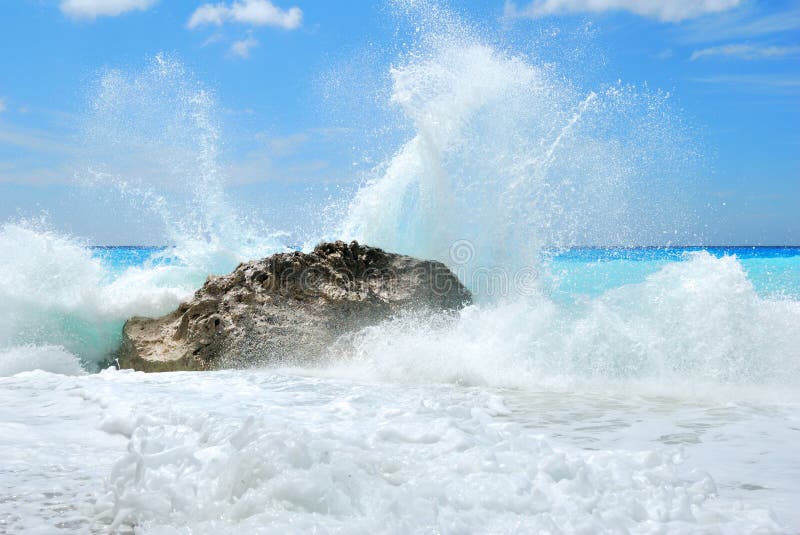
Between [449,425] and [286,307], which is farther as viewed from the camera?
[286,307]

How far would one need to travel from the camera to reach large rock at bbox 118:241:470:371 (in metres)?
6.27

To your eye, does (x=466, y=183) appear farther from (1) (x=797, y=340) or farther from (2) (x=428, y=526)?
(2) (x=428, y=526)

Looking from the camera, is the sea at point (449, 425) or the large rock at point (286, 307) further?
the large rock at point (286, 307)

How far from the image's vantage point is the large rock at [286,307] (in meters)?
6.27

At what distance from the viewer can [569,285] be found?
17891 mm

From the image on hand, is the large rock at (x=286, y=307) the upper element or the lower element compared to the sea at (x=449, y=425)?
upper

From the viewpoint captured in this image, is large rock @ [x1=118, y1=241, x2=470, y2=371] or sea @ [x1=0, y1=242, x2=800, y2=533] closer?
sea @ [x1=0, y1=242, x2=800, y2=533]

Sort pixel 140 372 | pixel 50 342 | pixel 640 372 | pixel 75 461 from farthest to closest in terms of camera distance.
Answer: pixel 50 342, pixel 140 372, pixel 640 372, pixel 75 461

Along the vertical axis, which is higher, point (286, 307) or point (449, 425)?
point (286, 307)

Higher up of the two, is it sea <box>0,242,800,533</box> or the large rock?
the large rock

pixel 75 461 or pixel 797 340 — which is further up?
pixel 797 340

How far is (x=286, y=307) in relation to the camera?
656 centimetres

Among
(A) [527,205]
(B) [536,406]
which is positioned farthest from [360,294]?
(A) [527,205]

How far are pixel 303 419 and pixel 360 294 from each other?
113 inches
